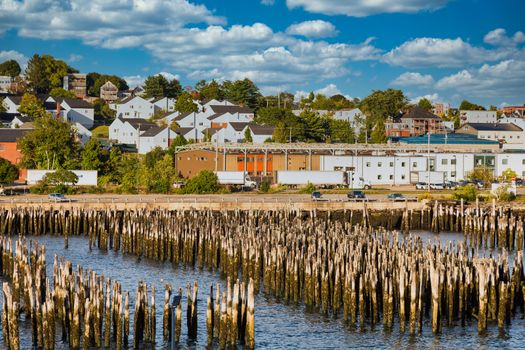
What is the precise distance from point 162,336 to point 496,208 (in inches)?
1943

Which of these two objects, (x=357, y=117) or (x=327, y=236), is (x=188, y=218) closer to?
(x=327, y=236)

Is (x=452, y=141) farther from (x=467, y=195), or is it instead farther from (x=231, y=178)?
(x=467, y=195)

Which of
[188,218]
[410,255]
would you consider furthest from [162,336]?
[188,218]

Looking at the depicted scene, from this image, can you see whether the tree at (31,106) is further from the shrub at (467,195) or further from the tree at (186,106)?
the shrub at (467,195)

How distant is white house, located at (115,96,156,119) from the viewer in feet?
582

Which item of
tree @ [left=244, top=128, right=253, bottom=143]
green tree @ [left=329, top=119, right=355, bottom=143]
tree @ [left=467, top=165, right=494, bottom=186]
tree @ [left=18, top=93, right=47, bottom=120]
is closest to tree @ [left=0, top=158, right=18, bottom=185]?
tree @ [left=467, top=165, right=494, bottom=186]

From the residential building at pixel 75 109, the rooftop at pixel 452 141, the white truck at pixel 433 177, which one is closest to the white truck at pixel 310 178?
the white truck at pixel 433 177

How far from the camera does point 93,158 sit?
104m

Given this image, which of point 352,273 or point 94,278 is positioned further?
point 352,273

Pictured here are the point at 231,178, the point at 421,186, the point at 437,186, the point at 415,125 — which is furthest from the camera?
the point at 415,125

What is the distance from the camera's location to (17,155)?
367 ft

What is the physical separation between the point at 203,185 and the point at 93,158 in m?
18.6

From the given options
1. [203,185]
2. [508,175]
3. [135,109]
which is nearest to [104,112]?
[135,109]

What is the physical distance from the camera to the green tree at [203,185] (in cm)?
9281
